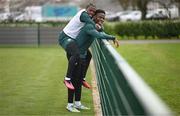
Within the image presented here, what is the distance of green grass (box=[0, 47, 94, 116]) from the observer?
9062 mm

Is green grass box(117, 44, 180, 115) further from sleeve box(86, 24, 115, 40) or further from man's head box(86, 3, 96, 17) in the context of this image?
man's head box(86, 3, 96, 17)

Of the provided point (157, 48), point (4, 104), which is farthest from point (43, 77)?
point (157, 48)

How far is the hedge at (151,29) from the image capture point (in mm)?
31225

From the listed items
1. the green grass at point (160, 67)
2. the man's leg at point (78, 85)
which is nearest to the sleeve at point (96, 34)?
the man's leg at point (78, 85)

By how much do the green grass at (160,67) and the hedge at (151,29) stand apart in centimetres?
581

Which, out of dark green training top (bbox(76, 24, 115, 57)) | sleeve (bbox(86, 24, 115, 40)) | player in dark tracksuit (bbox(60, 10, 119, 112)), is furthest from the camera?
player in dark tracksuit (bbox(60, 10, 119, 112))

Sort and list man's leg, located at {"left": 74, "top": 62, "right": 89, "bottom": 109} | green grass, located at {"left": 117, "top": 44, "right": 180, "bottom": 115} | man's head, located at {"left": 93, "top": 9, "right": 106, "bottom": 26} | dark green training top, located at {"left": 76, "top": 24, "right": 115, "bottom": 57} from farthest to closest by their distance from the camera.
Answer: green grass, located at {"left": 117, "top": 44, "right": 180, "bottom": 115} → man's leg, located at {"left": 74, "top": 62, "right": 89, "bottom": 109} → man's head, located at {"left": 93, "top": 9, "right": 106, "bottom": 26} → dark green training top, located at {"left": 76, "top": 24, "right": 115, "bottom": 57}

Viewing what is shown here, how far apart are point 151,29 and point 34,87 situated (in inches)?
786

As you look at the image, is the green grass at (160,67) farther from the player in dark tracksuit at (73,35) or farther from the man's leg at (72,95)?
the player in dark tracksuit at (73,35)

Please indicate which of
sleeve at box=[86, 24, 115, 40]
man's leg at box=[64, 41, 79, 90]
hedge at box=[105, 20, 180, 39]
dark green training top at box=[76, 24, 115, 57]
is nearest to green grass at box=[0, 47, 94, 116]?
man's leg at box=[64, 41, 79, 90]

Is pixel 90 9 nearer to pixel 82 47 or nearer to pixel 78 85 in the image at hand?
pixel 82 47

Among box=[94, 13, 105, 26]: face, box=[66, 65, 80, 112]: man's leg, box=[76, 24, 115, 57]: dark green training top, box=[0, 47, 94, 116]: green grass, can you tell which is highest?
box=[94, 13, 105, 26]: face

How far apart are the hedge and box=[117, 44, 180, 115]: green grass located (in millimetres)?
5808

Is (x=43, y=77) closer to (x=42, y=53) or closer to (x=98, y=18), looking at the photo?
(x=98, y=18)
